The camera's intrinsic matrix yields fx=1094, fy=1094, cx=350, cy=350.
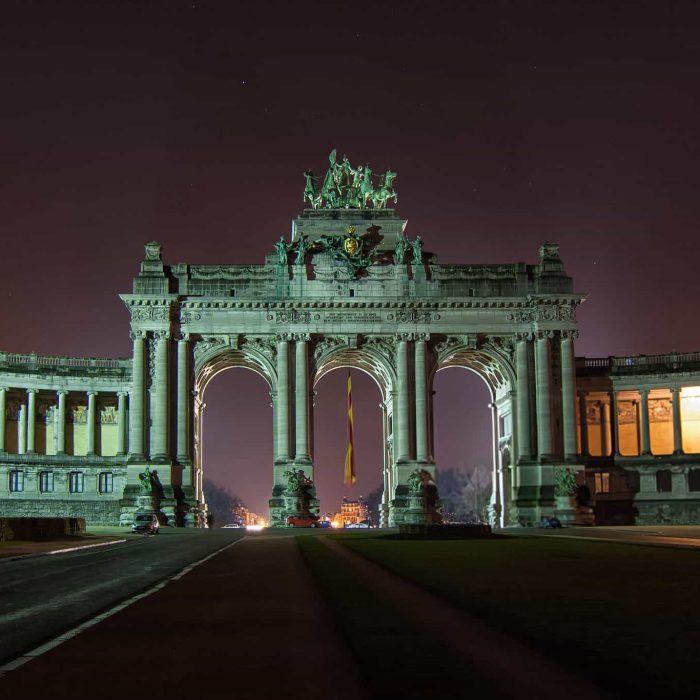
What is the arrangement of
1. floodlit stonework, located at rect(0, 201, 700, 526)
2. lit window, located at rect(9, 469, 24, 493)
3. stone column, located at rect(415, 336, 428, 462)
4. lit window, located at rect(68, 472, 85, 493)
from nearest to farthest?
1. floodlit stonework, located at rect(0, 201, 700, 526)
2. stone column, located at rect(415, 336, 428, 462)
3. lit window, located at rect(9, 469, 24, 493)
4. lit window, located at rect(68, 472, 85, 493)

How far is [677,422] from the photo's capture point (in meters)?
112

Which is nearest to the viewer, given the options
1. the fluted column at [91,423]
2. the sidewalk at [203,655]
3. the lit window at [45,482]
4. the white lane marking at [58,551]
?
the sidewalk at [203,655]

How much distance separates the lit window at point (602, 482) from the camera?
114 m

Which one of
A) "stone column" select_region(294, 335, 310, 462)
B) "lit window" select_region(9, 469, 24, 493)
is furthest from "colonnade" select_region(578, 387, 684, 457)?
"lit window" select_region(9, 469, 24, 493)

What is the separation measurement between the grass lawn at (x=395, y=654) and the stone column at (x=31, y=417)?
3735 inches

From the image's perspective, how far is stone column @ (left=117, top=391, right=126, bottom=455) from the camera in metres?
116

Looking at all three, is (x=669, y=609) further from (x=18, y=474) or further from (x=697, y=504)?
(x=18, y=474)

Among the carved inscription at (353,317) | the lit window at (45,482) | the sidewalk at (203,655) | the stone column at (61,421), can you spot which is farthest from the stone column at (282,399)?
the sidewalk at (203,655)

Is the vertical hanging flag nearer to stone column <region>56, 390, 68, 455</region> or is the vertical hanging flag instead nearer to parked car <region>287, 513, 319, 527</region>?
parked car <region>287, 513, 319, 527</region>

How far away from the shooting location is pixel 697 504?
361 feet

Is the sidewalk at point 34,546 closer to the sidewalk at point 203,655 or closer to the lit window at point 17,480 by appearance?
the sidewalk at point 203,655

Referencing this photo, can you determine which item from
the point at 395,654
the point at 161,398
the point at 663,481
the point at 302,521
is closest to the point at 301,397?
the point at 302,521

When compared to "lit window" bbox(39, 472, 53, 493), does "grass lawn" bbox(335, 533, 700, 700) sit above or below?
below

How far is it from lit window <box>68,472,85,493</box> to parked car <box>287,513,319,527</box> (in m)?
31.5
